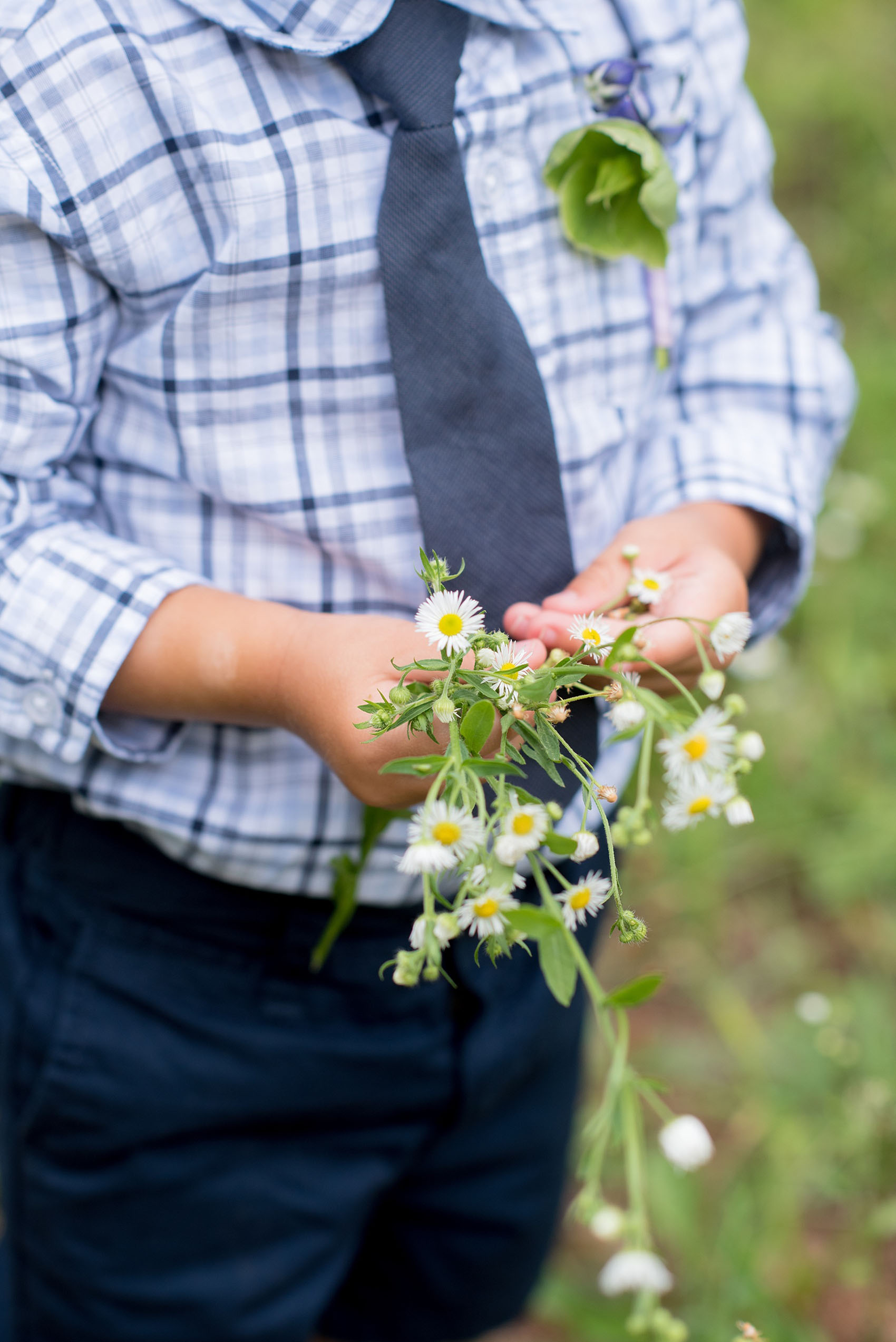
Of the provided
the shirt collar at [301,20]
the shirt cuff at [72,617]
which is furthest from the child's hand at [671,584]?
the shirt collar at [301,20]

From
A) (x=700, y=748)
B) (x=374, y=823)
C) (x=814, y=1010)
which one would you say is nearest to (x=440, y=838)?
(x=700, y=748)

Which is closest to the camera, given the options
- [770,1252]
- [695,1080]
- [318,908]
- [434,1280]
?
[318,908]

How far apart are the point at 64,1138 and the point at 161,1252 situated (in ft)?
0.42

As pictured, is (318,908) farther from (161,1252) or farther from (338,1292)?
(338,1292)

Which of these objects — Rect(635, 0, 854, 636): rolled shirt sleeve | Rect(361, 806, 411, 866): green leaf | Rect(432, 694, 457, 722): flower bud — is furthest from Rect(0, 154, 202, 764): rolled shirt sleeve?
Rect(635, 0, 854, 636): rolled shirt sleeve

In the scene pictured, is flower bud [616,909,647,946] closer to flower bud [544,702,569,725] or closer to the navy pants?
flower bud [544,702,569,725]

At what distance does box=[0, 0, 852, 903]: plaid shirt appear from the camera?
23.0 inches

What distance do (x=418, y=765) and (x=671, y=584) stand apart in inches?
11.2

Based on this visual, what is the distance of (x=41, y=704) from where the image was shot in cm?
65

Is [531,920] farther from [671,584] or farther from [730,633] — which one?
[671,584]

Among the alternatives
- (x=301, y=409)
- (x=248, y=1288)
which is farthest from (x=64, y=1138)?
(x=301, y=409)

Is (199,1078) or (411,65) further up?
(411,65)

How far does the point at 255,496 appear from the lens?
26.4 inches

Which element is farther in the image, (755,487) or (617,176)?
(755,487)
